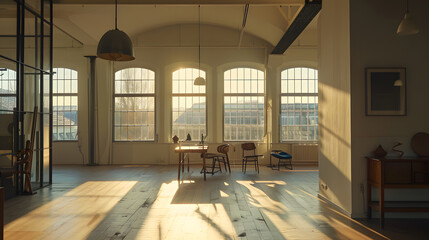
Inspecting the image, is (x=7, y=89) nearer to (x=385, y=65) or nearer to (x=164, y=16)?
(x=164, y=16)

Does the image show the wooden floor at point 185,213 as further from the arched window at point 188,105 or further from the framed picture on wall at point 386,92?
the arched window at point 188,105

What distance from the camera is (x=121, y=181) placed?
7.98m

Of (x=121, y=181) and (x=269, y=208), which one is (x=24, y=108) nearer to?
(x=121, y=181)

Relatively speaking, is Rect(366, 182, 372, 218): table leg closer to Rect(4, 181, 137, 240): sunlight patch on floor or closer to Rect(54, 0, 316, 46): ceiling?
Rect(4, 181, 137, 240): sunlight patch on floor

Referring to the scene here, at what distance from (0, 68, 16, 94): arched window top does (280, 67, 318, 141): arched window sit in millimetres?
8087

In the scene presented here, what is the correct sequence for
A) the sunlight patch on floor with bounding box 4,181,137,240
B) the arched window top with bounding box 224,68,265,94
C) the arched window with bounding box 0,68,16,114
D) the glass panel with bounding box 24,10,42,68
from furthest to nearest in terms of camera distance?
the arched window top with bounding box 224,68,265,94 → the glass panel with bounding box 24,10,42,68 → the arched window with bounding box 0,68,16,114 → the sunlight patch on floor with bounding box 4,181,137,240

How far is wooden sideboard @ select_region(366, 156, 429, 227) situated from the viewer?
436 cm

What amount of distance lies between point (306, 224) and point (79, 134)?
9258 mm

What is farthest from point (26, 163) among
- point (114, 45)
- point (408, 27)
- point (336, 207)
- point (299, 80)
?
point (299, 80)

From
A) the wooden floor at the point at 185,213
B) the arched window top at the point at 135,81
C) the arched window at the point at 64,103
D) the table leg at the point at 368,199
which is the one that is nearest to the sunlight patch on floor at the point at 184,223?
the wooden floor at the point at 185,213

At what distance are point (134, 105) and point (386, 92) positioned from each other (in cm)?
870

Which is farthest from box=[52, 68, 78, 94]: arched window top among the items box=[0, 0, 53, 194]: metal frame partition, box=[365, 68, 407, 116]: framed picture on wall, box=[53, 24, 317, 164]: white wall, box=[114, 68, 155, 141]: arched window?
box=[365, 68, 407, 116]: framed picture on wall

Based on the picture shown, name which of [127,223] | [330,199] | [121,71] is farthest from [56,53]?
[330,199]

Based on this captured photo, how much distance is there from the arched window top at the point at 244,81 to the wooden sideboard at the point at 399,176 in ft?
24.2
